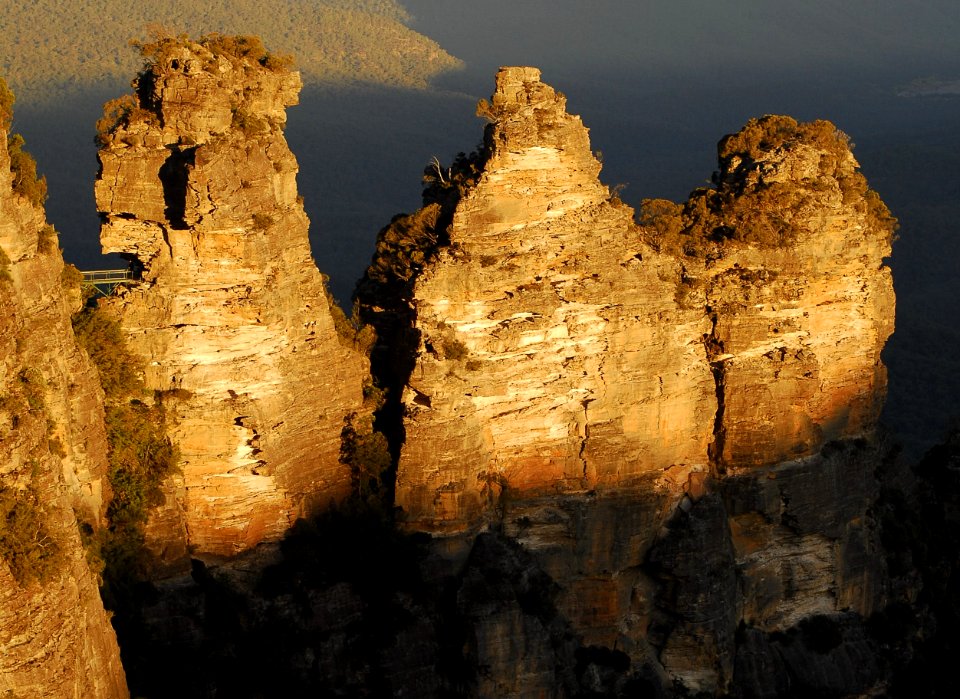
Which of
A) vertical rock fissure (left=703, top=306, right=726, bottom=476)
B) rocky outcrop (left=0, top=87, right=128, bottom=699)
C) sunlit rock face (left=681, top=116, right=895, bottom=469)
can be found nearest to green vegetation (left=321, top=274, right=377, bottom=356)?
rocky outcrop (left=0, top=87, right=128, bottom=699)

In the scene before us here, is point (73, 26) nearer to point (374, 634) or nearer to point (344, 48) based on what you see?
point (344, 48)

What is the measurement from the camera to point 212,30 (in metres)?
107

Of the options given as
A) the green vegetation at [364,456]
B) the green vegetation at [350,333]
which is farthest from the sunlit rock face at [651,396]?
the green vegetation at [350,333]

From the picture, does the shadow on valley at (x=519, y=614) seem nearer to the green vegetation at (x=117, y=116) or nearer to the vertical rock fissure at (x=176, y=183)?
the vertical rock fissure at (x=176, y=183)

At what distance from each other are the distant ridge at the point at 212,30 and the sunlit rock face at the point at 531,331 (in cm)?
4812

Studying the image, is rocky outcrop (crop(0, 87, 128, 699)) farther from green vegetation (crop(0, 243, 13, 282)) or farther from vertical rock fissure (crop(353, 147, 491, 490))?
vertical rock fissure (crop(353, 147, 491, 490))

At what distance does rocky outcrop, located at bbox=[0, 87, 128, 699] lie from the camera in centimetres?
2933

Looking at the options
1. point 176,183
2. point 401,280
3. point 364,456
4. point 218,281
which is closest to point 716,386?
point 401,280

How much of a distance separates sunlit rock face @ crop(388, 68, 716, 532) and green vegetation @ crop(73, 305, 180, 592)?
640 cm

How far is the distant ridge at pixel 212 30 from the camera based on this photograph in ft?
330

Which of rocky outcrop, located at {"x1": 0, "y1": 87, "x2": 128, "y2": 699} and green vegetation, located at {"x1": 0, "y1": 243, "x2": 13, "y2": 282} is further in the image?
green vegetation, located at {"x1": 0, "y1": 243, "x2": 13, "y2": 282}

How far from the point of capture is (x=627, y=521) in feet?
141

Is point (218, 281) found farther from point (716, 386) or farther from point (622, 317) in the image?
point (716, 386)

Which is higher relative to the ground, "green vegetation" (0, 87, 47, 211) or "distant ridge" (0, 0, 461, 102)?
"distant ridge" (0, 0, 461, 102)
